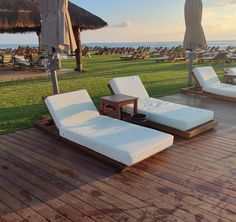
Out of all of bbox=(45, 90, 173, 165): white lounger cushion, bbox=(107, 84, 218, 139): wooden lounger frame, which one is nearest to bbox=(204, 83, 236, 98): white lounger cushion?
bbox=(107, 84, 218, 139): wooden lounger frame

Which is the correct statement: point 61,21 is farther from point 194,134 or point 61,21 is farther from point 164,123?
point 194,134

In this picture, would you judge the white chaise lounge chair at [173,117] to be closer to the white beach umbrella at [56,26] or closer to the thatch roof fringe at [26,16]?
the white beach umbrella at [56,26]

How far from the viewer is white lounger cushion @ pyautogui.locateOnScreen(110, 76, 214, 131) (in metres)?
4.30

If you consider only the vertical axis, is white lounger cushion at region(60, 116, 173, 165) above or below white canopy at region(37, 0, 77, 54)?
below

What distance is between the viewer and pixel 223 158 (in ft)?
11.7

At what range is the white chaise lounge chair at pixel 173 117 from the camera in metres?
4.27

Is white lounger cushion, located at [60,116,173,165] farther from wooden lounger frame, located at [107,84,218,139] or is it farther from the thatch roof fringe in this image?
the thatch roof fringe

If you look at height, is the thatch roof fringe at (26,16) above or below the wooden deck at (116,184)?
above

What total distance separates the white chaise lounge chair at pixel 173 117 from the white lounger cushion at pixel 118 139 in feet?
2.30

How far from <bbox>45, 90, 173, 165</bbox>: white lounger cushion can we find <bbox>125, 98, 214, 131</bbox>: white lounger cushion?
0.69 m

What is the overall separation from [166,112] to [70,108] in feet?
4.97

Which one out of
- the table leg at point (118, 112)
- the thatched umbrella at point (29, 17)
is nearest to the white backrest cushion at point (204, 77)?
the table leg at point (118, 112)

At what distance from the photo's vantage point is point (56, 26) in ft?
14.4

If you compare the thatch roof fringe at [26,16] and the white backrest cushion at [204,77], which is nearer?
the white backrest cushion at [204,77]
